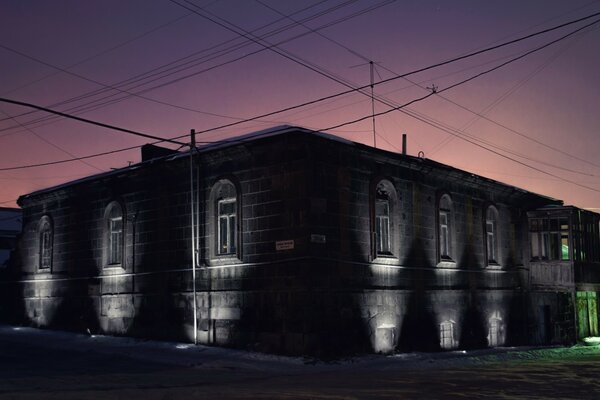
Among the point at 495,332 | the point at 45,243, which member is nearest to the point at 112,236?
the point at 45,243

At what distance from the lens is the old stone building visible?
19672 millimetres

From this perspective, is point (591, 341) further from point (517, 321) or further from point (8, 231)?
point (8, 231)

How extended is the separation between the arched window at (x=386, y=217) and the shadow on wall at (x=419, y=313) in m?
1.01

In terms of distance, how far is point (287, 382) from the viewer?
48.0 feet

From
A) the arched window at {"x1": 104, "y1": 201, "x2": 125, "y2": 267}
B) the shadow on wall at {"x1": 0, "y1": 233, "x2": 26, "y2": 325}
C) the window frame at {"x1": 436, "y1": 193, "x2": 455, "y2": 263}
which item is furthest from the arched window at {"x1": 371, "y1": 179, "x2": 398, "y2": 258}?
the shadow on wall at {"x1": 0, "y1": 233, "x2": 26, "y2": 325}

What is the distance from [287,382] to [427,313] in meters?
9.96

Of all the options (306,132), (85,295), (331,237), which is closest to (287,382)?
(331,237)

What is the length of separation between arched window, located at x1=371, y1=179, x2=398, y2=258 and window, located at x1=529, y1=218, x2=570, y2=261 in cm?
1129

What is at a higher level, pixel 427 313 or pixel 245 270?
pixel 245 270

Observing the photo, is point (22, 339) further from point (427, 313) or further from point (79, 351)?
point (427, 313)

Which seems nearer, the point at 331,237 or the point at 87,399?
the point at 87,399

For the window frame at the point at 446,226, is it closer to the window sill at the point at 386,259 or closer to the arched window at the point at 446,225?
the arched window at the point at 446,225

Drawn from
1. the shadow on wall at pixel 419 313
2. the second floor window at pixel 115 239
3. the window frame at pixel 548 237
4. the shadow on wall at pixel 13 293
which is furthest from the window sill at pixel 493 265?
the shadow on wall at pixel 13 293

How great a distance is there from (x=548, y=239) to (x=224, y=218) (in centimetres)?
1664
